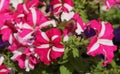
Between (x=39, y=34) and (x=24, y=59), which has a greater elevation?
(x=39, y=34)

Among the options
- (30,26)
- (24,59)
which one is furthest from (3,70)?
(30,26)

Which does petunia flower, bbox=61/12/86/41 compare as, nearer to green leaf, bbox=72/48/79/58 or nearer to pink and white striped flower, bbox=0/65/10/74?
green leaf, bbox=72/48/79/58

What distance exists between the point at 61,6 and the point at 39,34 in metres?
0.23

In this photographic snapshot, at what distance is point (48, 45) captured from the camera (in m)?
1.61

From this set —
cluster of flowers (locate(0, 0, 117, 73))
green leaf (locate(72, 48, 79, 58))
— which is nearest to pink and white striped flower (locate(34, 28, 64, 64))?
cluster of flowers (locate(0, 0, 117, 73))

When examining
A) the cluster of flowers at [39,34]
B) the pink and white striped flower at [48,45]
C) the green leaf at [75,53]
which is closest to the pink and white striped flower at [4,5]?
the cluster of flowers at [39,34]

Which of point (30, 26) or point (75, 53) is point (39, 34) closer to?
point (30, 26)

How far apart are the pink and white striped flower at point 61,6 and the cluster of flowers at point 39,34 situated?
0.02m

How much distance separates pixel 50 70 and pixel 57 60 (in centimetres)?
8

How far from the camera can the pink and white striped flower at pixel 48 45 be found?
1.59 metres

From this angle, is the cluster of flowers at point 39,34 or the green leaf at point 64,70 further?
the green leaf at point 64,70

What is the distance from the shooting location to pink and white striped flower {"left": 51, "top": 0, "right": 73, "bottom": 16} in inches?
69.0

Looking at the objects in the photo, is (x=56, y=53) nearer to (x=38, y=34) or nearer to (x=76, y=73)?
(x=38, y=34)

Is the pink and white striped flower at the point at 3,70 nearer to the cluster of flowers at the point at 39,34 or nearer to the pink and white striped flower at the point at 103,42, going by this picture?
the cluster of flowers at the point at 39,34
